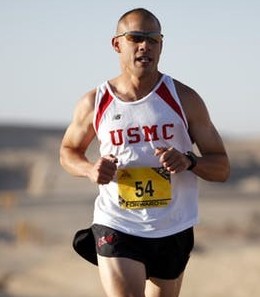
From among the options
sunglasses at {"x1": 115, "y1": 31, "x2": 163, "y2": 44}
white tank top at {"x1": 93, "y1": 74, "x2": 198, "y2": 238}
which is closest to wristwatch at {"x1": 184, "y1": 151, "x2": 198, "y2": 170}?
white tank top at {"x1": 93, "y1": 74, "x2": 198, "y2": 238}

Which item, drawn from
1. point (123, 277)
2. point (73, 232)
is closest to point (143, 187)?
→ point (123, 277)

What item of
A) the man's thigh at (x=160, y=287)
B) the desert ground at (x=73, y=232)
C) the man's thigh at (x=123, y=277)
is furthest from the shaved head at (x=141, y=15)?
the desert ground at (x=73, y=232)

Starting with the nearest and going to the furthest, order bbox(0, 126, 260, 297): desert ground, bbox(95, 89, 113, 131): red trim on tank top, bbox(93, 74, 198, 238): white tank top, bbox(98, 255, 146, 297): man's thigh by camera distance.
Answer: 1. bbox(98, 255, 146, 297): man's thigh
2. bbox(93, 74, 198, 238): white tank top
3. bbox(95, 89, 113, 131): red trim on tank top
4. bbox(0, 126, 260, 297): desert ground

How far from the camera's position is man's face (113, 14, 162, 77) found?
6.61 meters

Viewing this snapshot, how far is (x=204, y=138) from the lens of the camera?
6777mm

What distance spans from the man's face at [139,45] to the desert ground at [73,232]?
1907cm

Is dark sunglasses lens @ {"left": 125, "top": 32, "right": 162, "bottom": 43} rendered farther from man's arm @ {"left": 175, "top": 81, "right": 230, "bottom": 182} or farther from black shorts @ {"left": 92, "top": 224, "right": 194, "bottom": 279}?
black shorts @ {"left": 92, "top": 224, "right": 194, "bottom": 279}

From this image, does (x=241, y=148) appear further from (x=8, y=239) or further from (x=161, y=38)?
(x=161, y=38)

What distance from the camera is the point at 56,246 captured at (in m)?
37.6

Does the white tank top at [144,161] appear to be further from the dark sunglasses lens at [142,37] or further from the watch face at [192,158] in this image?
the dark sunglasses lens at [142,37]

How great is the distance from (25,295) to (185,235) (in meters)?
20.3

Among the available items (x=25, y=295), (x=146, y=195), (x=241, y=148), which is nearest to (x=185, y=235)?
(x=146, y=195)

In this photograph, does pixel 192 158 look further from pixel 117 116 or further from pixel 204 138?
pixel 117 116

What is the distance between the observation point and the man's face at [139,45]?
661cm
